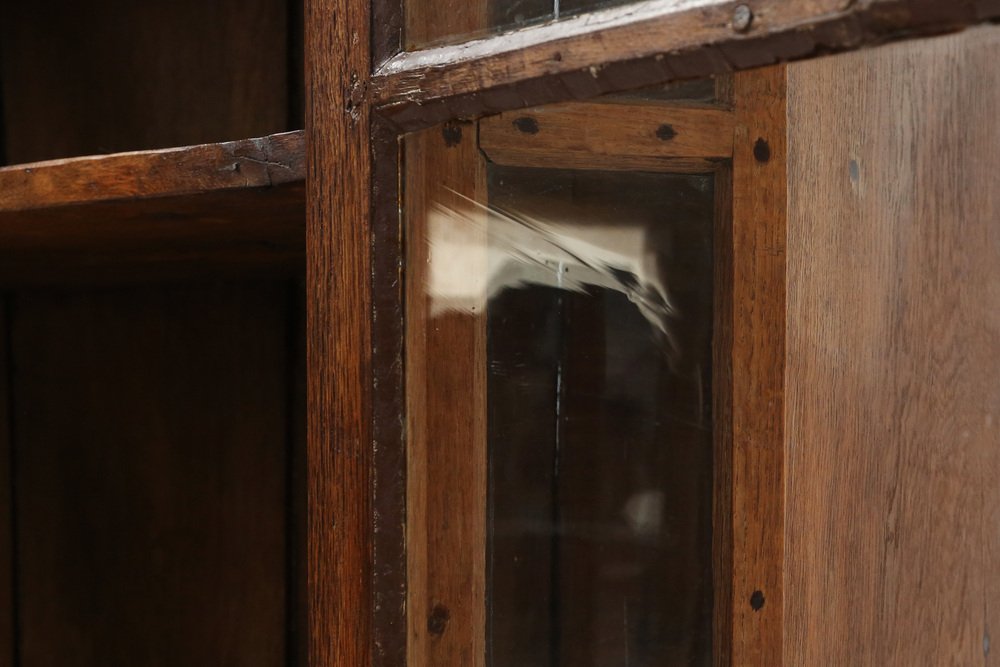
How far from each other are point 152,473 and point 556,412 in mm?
662

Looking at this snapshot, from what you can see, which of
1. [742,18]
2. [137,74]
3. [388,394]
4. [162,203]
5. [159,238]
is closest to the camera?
[742,18]

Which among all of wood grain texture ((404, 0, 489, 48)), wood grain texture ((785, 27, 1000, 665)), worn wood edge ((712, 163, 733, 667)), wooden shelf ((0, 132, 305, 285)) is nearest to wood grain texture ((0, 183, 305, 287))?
wooden shelf ((0, 132, 305, 285))

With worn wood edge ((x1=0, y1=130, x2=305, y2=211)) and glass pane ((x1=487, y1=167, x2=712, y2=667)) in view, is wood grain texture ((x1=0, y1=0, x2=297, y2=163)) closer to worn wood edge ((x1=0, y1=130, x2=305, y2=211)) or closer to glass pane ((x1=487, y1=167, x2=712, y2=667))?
worn wood edge ((x1=0, y1=130, x2=305, y2=211))

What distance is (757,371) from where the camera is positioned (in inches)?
20.3

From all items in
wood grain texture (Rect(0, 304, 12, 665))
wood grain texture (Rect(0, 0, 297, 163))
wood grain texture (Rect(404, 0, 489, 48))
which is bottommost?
wood grain texture (Rect(0, 304, 12, 665))

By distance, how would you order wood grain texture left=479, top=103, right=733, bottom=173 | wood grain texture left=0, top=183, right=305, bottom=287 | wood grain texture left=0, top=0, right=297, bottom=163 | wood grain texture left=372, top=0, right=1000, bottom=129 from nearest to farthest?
wood grain texture left=372, top=0, right=1000, bottom=129
wood grain texture left=479, top=103, right=733, bottom=173
wood grain texture left=0, top=183, right=305, bottom=287
wood grain texture left=0, top=0, right=297, bottom=163

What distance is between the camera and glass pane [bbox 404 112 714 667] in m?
0.43

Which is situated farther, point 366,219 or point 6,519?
point 6,519

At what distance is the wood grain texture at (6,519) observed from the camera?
1008 millimetres

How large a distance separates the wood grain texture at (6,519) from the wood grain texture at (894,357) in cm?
79

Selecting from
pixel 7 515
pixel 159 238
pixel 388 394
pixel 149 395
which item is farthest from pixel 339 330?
pixel 7 515

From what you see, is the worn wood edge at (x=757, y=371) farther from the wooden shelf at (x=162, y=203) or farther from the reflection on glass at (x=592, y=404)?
the wooden shelf at (x=162, y=203)

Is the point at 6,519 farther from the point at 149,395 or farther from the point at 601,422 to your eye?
the point at 601,422

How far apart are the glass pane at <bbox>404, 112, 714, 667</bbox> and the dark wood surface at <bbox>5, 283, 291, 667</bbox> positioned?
1.76 ft
